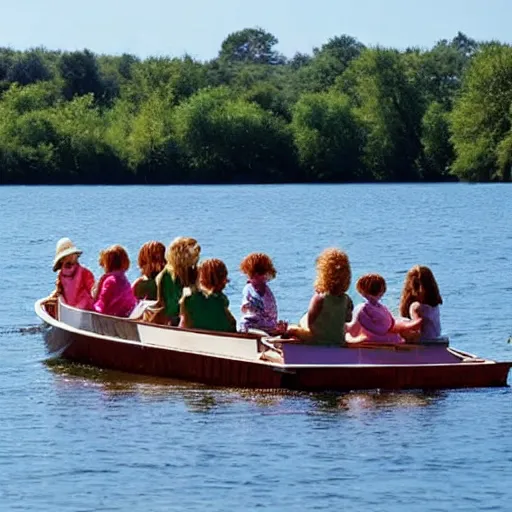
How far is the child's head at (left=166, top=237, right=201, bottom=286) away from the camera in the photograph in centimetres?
1658

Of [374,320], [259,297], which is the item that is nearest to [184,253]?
[259,297]

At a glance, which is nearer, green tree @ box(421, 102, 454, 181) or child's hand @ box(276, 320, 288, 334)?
child's hand @ box(276, 320, 288, 334)

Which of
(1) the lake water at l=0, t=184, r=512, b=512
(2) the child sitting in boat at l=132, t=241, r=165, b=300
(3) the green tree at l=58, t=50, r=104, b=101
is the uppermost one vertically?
(3) the green tree at l=58, t=50, r=104, b=101

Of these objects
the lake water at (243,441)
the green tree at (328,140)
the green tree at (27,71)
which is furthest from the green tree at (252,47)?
the lake water at (243,441)

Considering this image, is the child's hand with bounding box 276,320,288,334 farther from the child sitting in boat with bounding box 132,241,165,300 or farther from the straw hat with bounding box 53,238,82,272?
the straw hat with bounding box 53,238,82,272

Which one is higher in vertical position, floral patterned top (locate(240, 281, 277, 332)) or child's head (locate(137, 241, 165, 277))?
child's head (locate(137, 241, 165, 277))

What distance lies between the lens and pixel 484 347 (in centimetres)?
2028

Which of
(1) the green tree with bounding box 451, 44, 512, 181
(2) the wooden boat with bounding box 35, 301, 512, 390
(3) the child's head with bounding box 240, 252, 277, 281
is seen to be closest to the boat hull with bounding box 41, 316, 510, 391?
(2) the wooden boat with bounding box 35, 301, 512, 390

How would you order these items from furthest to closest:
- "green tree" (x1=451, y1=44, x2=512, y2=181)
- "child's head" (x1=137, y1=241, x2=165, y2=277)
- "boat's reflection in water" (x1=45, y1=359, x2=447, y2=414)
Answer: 1. "green tree" (x1=451, y1=44, x2=512, y2=181)
2. "child's head" (x1=137, y1=241, x2=165, y2=277)
3. "boat's reflection in water" (x1=45, y1=359, x2=447, y2=414)

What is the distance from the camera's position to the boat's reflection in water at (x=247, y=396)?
598 inches

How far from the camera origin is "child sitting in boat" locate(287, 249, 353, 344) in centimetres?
1581

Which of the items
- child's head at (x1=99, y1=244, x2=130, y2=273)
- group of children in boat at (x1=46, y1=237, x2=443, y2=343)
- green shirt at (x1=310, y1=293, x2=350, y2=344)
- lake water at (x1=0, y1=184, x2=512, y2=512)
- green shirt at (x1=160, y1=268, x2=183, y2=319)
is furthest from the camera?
child's head at (x1=99, y1=244, x2=130, y2=273)

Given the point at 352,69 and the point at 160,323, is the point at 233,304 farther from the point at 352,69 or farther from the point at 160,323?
the point at 352,69

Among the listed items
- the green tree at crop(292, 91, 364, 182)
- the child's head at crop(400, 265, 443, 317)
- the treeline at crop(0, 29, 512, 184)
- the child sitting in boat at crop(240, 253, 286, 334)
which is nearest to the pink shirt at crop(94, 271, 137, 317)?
the child sitting in boat at crop(240, 253, 286, 334)
